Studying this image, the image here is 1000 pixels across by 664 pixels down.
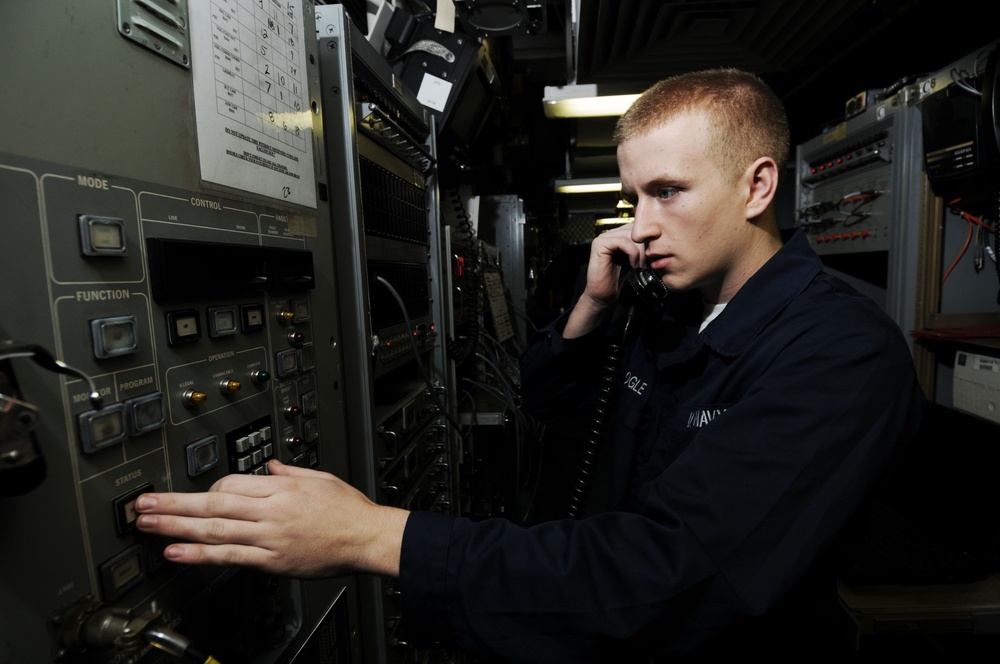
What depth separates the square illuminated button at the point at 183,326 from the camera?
66cm

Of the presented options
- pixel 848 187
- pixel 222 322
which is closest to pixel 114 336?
pixel 222 322

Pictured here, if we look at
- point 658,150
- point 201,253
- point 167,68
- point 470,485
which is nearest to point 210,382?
point 201,253

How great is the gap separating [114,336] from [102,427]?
3.9 inches

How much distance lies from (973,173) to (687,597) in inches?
76.1

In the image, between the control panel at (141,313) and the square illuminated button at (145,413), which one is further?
the square illuminated button at (145,413)

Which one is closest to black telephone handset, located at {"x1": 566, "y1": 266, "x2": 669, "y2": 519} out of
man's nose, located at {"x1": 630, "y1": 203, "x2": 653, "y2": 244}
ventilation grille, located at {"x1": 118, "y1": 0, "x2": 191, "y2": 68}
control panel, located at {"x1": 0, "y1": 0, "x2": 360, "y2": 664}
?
man's nose, located at {"x1": 630, "y1": 203, "x2": 653, "y2": 244}

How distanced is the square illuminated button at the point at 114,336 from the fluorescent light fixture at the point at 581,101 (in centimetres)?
242

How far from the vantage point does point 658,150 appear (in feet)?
3.76

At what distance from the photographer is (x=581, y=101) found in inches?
106

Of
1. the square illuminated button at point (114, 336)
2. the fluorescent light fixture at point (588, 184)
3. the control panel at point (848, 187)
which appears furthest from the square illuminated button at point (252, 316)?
the fluorescent light fixture at point (588, 184)

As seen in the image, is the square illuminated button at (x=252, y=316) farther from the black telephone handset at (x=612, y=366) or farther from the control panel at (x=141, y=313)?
the black telephone handset at (x=612, y=366)

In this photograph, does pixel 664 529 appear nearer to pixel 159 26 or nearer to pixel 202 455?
pixel 202 455

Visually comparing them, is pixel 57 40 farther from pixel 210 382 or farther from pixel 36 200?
pixel 210 382

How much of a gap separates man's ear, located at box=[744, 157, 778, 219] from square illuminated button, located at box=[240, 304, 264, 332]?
103 centimetres
